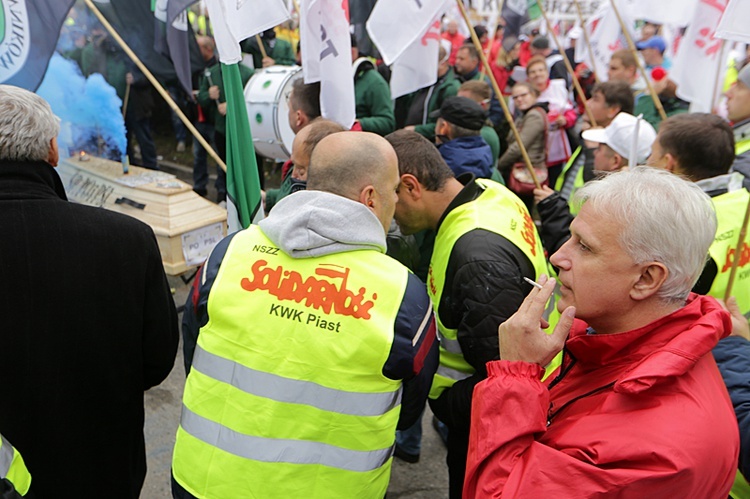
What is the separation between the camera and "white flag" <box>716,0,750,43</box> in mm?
2600

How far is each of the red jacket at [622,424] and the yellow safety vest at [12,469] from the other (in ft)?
3.52

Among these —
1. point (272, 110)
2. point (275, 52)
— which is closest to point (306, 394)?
point (272, 110)

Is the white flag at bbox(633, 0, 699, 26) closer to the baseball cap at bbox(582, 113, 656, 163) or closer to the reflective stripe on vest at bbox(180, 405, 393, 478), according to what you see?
the baseball cap at bbox(582, 113, 656, 163)

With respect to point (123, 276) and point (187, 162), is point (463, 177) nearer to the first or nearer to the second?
point (123, 276)

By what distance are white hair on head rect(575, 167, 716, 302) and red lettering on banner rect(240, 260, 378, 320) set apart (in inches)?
26.7

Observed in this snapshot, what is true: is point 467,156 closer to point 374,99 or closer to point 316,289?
point 374,99

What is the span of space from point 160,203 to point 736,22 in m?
3.81

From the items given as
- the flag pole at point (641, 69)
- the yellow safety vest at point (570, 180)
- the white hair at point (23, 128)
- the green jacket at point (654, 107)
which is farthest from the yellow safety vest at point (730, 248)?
the green jacket at point (654, 107)

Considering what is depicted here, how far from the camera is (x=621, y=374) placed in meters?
1.40

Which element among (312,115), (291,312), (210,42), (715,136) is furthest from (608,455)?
(210,42)

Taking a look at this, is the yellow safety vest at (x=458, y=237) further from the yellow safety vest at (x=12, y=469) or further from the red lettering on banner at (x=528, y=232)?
the yellow safety vest at (x=12, y=469)

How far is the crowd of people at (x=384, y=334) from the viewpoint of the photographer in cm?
133

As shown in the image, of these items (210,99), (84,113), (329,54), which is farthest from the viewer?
(210,99)

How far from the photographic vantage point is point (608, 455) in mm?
1227
